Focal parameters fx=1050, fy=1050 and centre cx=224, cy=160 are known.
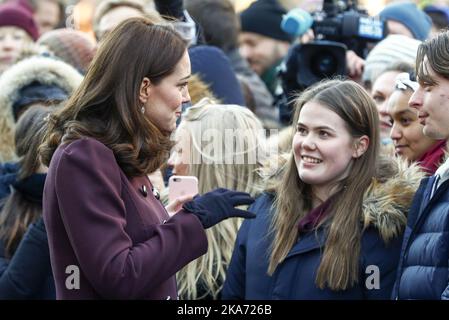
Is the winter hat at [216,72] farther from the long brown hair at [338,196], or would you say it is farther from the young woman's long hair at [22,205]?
the long brown hair at [338,196]

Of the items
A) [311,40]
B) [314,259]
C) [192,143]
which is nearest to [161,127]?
[314,259]

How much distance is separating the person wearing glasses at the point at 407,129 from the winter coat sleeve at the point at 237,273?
0.93 m

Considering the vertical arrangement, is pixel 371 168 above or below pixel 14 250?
above

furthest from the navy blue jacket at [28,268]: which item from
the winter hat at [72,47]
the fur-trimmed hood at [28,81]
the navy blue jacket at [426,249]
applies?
the winter hat at [72,47]

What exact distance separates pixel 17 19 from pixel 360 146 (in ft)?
13.4

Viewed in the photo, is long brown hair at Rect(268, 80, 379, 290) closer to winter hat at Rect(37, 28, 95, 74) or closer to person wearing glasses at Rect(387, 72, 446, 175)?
person wearing glasses at Rect(387, 72, 446, 175)

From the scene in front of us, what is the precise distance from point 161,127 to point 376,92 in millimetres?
2165

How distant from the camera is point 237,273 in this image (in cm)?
452

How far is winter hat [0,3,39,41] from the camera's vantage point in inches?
305

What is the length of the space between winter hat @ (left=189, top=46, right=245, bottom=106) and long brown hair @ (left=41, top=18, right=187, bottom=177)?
236 centimetres

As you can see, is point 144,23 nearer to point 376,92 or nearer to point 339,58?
point 376,92

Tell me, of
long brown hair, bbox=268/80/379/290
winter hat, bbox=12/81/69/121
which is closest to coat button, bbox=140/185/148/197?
long brown hair, bbox=268/80/379/290

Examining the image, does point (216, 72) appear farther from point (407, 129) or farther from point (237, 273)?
point (237, 273)

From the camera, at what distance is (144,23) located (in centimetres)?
368
